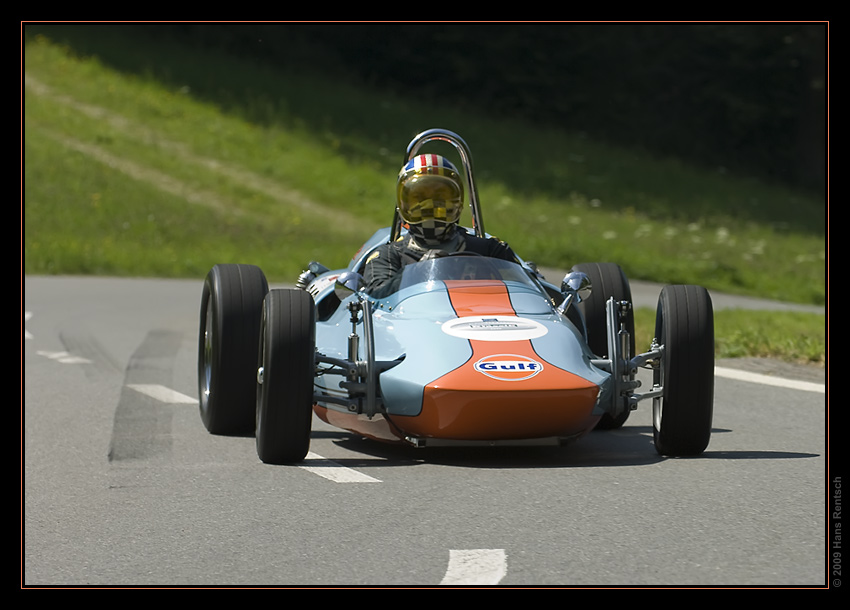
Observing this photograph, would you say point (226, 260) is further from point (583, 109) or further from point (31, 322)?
point (583, 109)

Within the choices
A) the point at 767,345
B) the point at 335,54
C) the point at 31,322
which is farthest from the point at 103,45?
the point at 767,345

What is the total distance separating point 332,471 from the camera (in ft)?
22.4

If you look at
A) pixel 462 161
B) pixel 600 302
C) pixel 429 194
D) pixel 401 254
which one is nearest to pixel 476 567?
pixel 401 254

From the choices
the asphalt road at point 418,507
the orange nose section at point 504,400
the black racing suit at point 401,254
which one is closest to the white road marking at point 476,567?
the asphalt road at point 418,507

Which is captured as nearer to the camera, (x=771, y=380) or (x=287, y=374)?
(x=287, y=374)

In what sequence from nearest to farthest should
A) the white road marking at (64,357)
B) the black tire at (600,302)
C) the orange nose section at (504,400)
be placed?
the orange nose section at (504,400)
the black tire at (600,302)
the white road marking at (64,357)

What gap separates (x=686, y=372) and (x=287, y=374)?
1938 mm

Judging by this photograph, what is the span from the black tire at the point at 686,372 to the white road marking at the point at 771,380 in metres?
3.02

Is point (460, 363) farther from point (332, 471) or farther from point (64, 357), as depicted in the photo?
point (64, 357)

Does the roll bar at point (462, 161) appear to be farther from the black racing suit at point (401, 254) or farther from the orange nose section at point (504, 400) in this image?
the orange nose section at point (504, 400)

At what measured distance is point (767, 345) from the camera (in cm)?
1161

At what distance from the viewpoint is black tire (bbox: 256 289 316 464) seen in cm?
661

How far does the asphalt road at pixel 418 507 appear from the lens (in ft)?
16.4

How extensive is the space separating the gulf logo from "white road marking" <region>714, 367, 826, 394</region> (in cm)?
382
